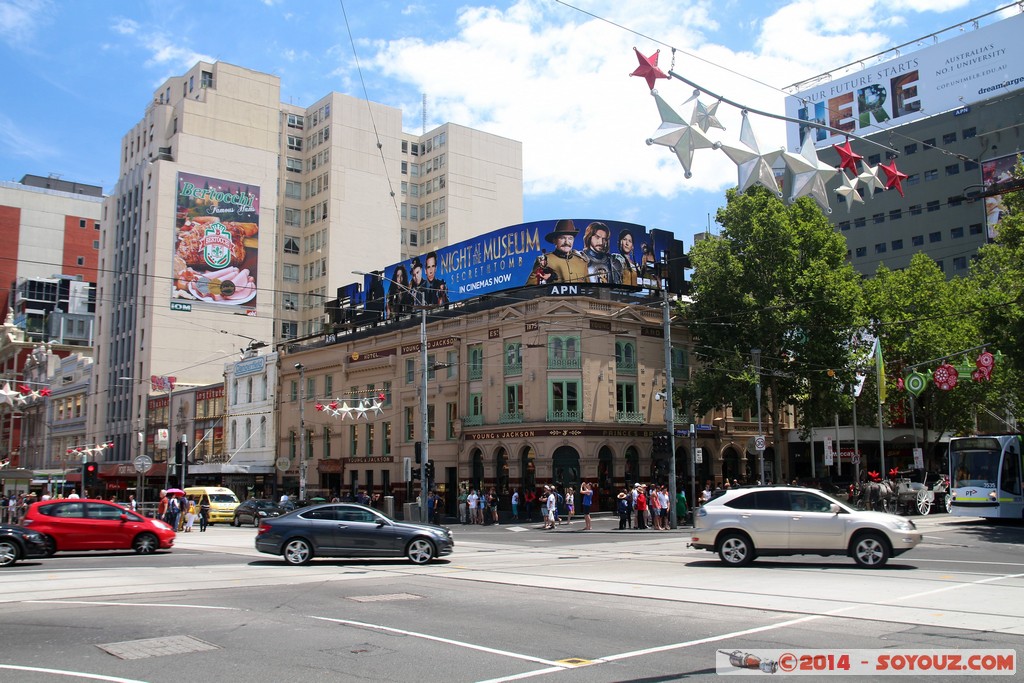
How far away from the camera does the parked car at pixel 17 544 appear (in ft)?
63.7

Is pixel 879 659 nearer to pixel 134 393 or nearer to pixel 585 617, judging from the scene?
pixel 585 617

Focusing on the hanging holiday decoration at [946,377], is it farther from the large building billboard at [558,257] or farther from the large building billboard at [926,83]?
the large building billboard at [926,83]

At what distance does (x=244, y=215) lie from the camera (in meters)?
79.9

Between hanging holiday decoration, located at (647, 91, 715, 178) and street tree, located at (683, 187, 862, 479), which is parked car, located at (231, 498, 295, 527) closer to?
street tree, located at (683, 187, 862, 479)

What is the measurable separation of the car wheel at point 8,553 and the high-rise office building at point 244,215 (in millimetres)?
49964

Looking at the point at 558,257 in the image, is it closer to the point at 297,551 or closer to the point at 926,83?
the point at 297,551

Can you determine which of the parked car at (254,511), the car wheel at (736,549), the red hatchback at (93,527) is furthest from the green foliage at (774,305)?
the red hatchback at (93,527)

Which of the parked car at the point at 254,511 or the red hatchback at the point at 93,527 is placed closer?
the red hatchback at the point at 93,527

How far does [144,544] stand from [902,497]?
29.5 m

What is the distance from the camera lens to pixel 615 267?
46.1 metres

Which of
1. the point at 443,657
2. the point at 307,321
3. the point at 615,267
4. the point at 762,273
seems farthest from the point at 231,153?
the point at 443,657

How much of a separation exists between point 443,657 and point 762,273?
123 ft

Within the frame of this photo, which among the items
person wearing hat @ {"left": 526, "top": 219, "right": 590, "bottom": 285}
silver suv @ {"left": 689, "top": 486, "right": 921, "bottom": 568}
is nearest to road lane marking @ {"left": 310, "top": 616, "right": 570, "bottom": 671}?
silver suv @ {"left": 689, "top": 486, "right": 921, "bottom": 568}

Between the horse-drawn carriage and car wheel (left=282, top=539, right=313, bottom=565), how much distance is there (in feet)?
76.6
